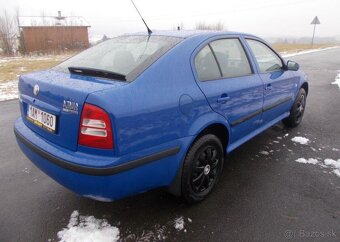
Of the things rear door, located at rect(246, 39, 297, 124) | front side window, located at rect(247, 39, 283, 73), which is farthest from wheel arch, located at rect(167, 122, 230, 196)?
front side window, located at rect(247, 39, 283, 73)

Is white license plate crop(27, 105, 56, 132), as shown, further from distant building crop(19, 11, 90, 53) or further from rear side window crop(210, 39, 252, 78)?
distant building crop(19, 11, 90, 53)

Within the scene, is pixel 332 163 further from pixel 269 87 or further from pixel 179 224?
pixel 179 224

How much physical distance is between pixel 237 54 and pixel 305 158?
1674 millimetres

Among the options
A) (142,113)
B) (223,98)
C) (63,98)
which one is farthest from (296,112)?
(63,98)

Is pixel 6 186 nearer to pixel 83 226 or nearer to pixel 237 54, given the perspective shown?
pixel 83 226

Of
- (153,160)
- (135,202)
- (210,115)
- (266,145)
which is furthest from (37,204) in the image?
(266,145)

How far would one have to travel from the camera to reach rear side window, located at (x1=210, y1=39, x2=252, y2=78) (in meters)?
3.00

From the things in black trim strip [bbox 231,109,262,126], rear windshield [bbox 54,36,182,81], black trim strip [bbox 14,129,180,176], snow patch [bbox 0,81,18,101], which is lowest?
snow patch [bbox 0,81,18,101]

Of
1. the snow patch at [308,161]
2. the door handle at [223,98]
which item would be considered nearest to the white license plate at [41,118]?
the door handle at [223,98]

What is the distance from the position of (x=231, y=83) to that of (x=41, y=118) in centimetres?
180

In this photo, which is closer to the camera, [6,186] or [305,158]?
[6,186]

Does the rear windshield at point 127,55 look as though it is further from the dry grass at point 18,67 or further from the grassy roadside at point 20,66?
the dry grass at point 18,67

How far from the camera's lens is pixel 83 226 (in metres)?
2.51

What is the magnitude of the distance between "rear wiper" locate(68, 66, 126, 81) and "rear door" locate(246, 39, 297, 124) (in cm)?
193
